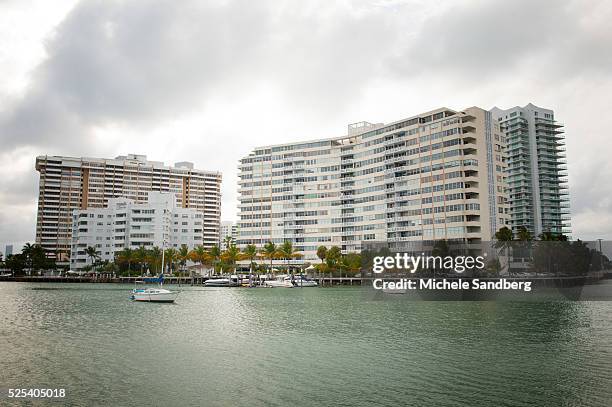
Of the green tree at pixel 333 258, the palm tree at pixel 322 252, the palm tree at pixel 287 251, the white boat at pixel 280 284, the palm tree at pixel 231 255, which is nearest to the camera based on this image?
the white boat at pixel 280 284

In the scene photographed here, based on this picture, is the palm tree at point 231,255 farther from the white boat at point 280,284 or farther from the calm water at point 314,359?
the calm water at point 314,359

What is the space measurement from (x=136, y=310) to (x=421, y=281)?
69292 millimetres

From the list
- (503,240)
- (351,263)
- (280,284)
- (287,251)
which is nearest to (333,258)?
(351,263)

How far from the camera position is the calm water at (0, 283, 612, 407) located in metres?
28.0

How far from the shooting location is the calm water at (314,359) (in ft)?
91.7

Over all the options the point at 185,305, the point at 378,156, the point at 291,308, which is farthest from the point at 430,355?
the point at 378,156

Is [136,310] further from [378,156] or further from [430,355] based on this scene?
[378,156]

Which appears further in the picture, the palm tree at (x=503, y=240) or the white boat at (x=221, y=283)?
the white boat at (x=221, y=283)

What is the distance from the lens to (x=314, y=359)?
3759 cm

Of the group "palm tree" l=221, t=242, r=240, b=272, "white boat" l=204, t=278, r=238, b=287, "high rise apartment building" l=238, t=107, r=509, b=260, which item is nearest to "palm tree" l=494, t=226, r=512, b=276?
"high rise apartment building" l=238, t=107, r=509, b=260

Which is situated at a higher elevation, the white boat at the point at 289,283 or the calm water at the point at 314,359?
the calm water at the point at 314,359

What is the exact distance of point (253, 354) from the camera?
39906 mm

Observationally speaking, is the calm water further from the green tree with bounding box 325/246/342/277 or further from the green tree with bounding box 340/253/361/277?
the green tree with bounding box 340/253/361/277

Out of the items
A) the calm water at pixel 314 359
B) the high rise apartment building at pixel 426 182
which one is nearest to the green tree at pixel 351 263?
the high rise apartment building at pixel 426 182
